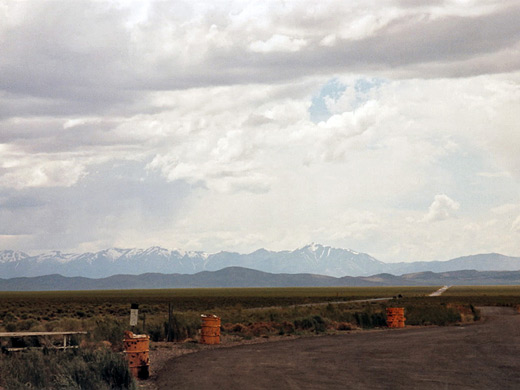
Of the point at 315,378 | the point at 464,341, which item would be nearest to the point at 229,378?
the point at 315,378

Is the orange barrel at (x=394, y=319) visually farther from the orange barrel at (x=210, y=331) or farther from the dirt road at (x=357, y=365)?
the orange barrel at (x=210, y=331)

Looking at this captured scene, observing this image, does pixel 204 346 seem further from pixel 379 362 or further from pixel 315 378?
pixel 315 378

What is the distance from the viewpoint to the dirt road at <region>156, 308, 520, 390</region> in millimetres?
15359

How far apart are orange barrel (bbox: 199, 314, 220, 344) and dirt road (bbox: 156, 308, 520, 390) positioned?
1.85m

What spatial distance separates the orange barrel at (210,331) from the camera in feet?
87.7

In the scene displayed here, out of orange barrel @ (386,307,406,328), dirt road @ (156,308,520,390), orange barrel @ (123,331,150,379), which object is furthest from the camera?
orange barrel @ (386,307,406,328)

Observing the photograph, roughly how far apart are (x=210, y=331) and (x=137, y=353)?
10.2m

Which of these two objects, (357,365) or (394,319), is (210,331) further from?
(394,319)

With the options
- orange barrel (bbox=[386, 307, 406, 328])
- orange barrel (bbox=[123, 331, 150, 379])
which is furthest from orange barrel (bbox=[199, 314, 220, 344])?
orange barrel (bbox=[386, 307, 406, 328])

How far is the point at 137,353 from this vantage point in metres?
16.8

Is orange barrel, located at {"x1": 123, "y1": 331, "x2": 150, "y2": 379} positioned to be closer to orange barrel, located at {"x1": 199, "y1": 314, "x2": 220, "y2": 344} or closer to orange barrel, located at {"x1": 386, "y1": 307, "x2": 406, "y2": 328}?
orange barrel, located at {"x1": 199, "y1": 314, "x2": 220, "y2": 344}

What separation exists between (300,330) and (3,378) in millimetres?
18674

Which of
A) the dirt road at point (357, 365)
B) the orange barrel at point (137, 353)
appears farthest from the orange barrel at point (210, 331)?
the orange barrel at point (137, 353)

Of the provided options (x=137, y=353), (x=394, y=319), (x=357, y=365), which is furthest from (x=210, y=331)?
(x=394, y=319)
